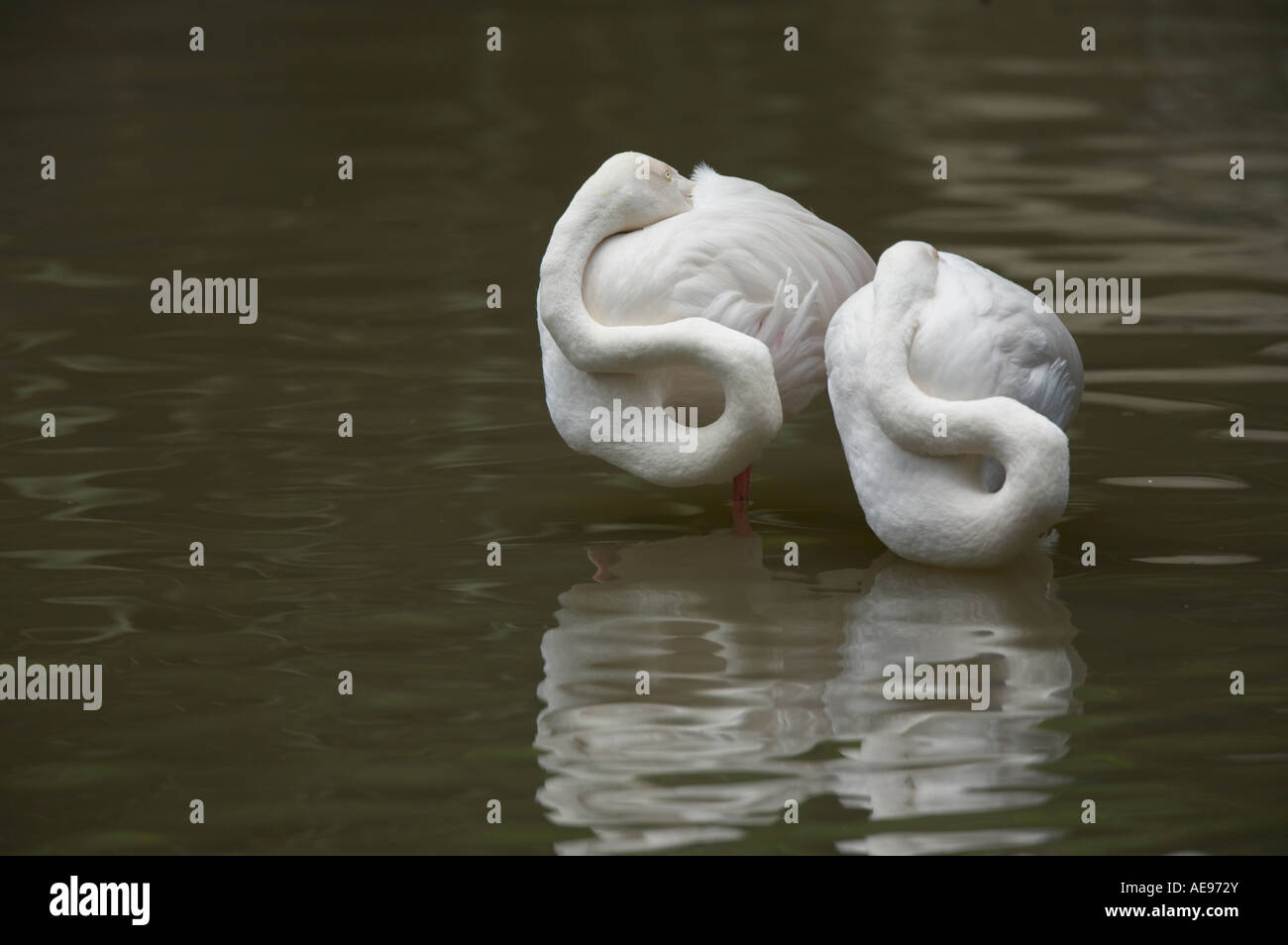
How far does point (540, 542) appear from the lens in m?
7.87

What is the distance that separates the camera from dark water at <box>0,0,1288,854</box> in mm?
5680

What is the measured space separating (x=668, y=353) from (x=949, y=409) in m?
1.10

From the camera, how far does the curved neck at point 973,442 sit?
6.78 m

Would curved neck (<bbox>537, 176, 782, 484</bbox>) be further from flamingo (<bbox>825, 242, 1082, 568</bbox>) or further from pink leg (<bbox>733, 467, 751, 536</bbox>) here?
pink leg (<bbox>733, 467, 751, 536</bbox>)

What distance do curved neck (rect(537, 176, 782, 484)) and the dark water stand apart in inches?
18.5
